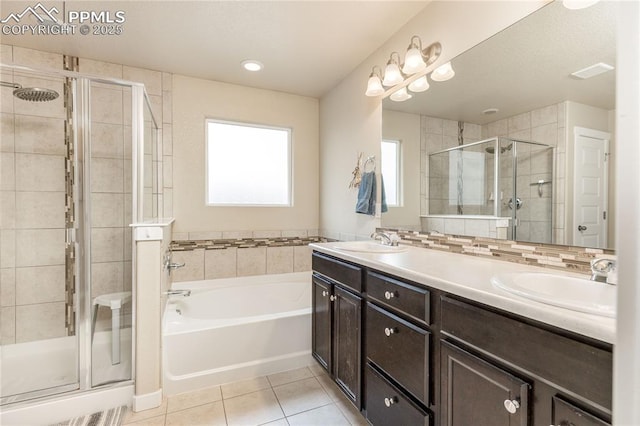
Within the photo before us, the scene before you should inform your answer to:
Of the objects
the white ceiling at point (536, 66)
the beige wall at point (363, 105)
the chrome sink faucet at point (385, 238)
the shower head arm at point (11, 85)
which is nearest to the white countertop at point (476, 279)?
the chrome sink faucet at point (385, 238)

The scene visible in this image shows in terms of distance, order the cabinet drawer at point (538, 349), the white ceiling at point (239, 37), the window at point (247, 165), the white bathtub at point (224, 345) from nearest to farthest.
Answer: the cabinet drawer at point (538, 349)
the white ceiling at point (239, 37)
the white bathtub at point (224, 345)
the window at point (247, 165)

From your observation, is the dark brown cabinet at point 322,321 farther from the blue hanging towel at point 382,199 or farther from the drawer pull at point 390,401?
the blue hanging towel at point 382,199

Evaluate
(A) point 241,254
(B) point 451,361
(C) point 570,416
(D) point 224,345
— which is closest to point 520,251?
(B) point 451,361

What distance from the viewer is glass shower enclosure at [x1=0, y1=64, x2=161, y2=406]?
1823 millimetres

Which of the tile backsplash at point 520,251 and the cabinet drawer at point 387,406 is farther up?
the tile backsplash at point 520,251

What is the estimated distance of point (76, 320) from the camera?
1.88 metres

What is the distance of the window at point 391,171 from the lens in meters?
2.09

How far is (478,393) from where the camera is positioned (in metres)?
0.88

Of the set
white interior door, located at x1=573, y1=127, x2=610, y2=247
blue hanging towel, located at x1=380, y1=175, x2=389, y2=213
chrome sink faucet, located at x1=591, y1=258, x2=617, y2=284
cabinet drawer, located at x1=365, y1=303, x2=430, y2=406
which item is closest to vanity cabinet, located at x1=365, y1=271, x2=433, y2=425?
cabinet drawer, located at x1=365, y1=303, x2=430, y2=406

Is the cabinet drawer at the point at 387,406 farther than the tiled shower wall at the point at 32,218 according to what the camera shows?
No

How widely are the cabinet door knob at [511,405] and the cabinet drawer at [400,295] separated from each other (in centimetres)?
31

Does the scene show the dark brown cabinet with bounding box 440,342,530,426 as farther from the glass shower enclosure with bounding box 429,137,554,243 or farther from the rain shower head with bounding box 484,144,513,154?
the rain shower head with bounding box 484,144,513,154

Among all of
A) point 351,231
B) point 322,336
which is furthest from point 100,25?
point 322,336

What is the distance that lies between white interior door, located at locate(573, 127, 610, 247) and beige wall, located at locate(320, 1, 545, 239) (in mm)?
646
